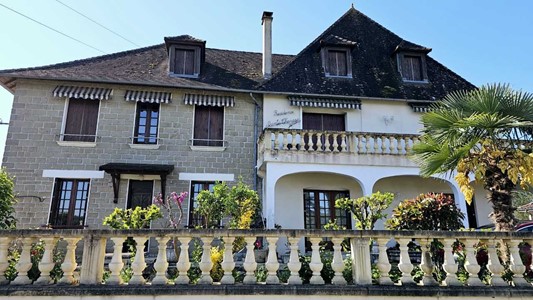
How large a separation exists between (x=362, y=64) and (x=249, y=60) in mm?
5115

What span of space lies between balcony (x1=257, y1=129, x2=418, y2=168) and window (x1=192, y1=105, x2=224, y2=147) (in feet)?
6.01

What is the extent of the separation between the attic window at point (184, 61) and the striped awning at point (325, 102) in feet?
13.4

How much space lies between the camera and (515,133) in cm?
707

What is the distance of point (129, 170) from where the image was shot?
12.3 meters

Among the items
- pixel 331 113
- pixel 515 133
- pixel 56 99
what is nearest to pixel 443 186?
pixel 331 113

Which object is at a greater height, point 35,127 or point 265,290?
point 35,127

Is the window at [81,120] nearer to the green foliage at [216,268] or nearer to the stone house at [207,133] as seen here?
the stone house at [207,133]

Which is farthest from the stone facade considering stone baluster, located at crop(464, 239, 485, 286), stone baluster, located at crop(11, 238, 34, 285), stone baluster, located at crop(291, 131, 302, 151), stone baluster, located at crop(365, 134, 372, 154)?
stone baluster, located at crop(464, 239, 485, 286)

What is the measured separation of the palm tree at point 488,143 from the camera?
6.54 meters

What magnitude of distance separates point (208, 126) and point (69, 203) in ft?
17.8

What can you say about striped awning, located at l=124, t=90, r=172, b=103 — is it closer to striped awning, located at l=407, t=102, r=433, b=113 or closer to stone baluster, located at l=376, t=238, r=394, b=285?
striped awning, located at l=407, t=102, r=433, b=113

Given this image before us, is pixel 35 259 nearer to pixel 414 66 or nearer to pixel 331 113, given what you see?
pixel 331 113

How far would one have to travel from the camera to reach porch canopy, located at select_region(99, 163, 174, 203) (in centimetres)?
1223

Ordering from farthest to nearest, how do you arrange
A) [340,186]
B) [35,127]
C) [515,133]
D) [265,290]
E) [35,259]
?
1. [340,186]
2. [35,127]
3. [515,133]
4. [35,259]
5. [265,290]
